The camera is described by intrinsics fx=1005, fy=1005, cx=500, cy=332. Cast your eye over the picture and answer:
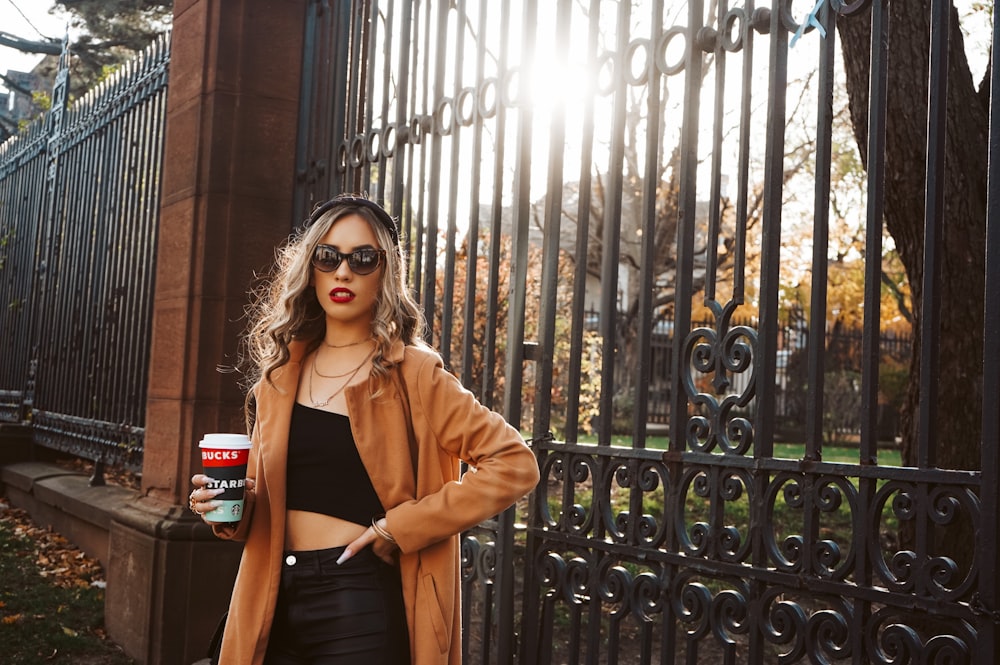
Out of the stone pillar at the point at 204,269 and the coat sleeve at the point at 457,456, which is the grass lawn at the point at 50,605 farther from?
the coat sleeve at the point at 457,456

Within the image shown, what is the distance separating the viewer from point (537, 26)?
172 inches

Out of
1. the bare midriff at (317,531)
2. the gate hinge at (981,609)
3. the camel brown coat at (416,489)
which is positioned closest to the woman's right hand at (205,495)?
the camel brown coat at (416,489)

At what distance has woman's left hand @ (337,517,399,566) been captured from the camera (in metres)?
2.69

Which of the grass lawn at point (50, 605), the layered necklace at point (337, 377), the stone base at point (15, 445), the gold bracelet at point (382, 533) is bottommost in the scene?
the grass lawn at point (50, 605)

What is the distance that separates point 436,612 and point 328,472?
49 centimetres

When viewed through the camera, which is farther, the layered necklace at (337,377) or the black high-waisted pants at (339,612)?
the layered necklace at (337,377)

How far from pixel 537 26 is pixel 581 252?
1138 millimetres

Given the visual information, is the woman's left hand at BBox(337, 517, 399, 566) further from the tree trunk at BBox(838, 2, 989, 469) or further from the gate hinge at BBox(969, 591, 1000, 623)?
the tree trunk at BBox(838, 2, 989, 469)

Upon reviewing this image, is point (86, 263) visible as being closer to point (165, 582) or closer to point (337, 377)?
point (165, 582)

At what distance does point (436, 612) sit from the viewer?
2754mm

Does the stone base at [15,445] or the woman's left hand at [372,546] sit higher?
the woman's left hand at [372,546]

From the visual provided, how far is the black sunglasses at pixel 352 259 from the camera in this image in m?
2.90

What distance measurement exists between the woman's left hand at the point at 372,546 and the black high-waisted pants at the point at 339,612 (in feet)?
0.09

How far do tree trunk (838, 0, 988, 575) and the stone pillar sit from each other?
332 cm
